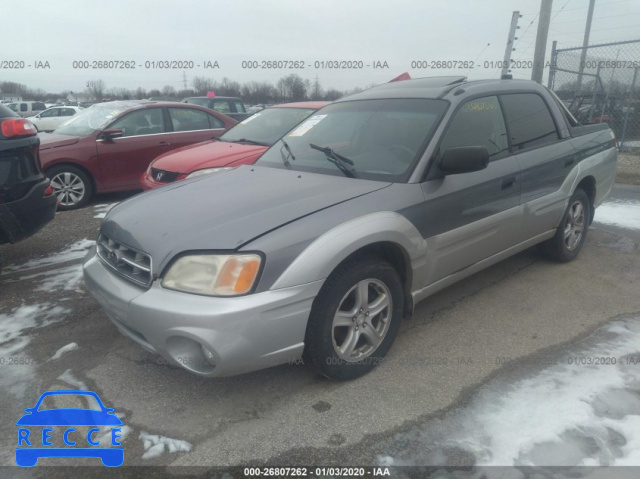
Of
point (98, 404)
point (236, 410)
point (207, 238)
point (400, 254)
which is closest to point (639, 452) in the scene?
point (400, 254)

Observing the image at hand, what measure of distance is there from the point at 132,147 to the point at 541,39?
22.5 feet

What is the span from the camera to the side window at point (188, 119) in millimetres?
8000

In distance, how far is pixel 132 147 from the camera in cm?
744

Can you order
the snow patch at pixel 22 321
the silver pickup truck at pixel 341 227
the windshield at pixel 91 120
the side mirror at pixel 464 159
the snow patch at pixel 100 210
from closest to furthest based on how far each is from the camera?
1. the silver pickup truck at pixel 341 227
2. the side mirror at pixel 464 159
3. the snow patch at pixel 22 321
4. the snow patch at pixel 100 210
5. the windshield at pixel 91 120

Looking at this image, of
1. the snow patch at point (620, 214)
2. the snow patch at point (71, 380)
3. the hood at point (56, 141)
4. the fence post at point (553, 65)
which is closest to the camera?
the snow patch at point (71, 380)

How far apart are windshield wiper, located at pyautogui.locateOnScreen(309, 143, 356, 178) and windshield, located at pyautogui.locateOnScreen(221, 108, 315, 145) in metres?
3.05

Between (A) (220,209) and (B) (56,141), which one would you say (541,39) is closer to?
(A) (220,209)

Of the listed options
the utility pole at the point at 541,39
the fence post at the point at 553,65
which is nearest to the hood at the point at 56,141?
the utility pole at the point at 541,39

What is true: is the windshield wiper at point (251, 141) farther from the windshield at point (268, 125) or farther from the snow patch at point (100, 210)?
the snow patch at point (100, 210)

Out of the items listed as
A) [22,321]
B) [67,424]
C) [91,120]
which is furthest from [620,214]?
[91,120]

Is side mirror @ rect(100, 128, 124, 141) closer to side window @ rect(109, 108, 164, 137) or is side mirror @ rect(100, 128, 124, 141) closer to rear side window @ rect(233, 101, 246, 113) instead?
side window @ rect(109, 108, 164, 137)

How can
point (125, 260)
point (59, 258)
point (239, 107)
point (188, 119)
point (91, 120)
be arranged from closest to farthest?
point (125, 260) → point (59, 258) → point (91, 120) → point (188, 119) → point (239, 107)

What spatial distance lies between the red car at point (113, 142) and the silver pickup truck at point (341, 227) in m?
4.31

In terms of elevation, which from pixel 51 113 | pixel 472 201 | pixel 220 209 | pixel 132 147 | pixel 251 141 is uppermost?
pixel 220 209
